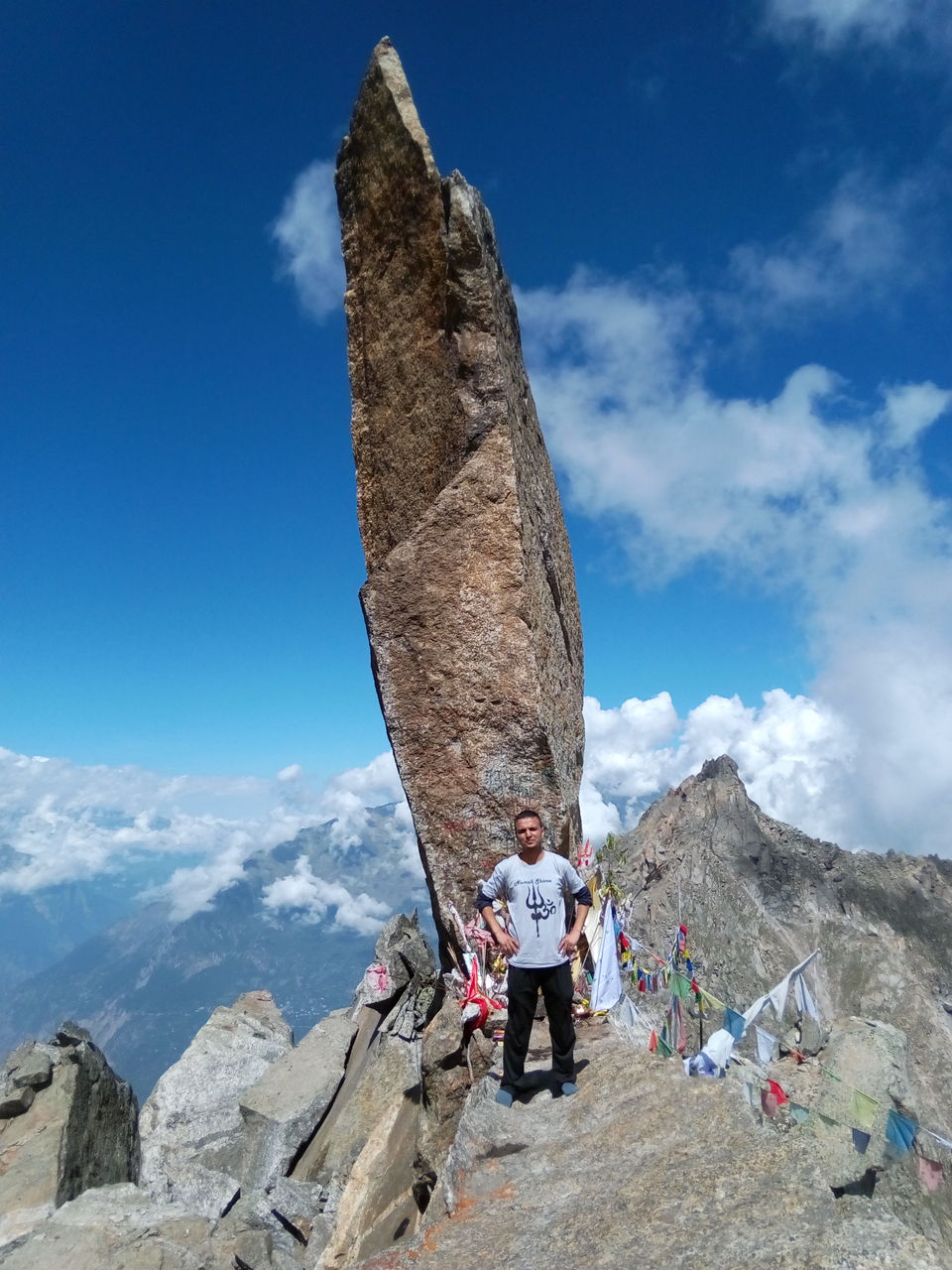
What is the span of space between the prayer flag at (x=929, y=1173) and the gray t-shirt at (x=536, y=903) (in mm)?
22252

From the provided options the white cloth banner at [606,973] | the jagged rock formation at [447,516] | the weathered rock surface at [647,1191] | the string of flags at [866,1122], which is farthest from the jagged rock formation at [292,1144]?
the string of flags at [866,1122]

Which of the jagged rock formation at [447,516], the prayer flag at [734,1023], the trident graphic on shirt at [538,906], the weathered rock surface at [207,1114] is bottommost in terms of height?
the weathered rock surface at [207,1114]

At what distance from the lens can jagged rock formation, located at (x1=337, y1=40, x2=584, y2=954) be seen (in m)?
10.4

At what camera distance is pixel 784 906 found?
454ft

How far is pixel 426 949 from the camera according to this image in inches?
624

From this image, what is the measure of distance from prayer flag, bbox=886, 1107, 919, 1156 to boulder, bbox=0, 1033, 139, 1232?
15827mm

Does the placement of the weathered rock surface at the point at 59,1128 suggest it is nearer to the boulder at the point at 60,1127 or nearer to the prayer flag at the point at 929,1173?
the boulder at the point at 60,1127

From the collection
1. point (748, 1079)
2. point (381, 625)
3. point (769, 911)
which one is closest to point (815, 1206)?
point (381, 625)

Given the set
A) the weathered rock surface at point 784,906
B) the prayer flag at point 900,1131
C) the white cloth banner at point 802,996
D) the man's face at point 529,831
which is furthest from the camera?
the weathered rock surface at point 784,906

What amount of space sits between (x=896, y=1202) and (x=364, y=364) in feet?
84.8

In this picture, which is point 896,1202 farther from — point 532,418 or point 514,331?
point 514,331

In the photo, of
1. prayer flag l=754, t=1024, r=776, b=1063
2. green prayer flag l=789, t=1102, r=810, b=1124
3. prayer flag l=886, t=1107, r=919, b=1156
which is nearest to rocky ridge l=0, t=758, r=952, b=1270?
green prayer flag l=789, t=1102, r=810, b=1124

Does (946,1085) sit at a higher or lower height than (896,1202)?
lower

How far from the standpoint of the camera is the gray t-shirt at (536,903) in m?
7.14
